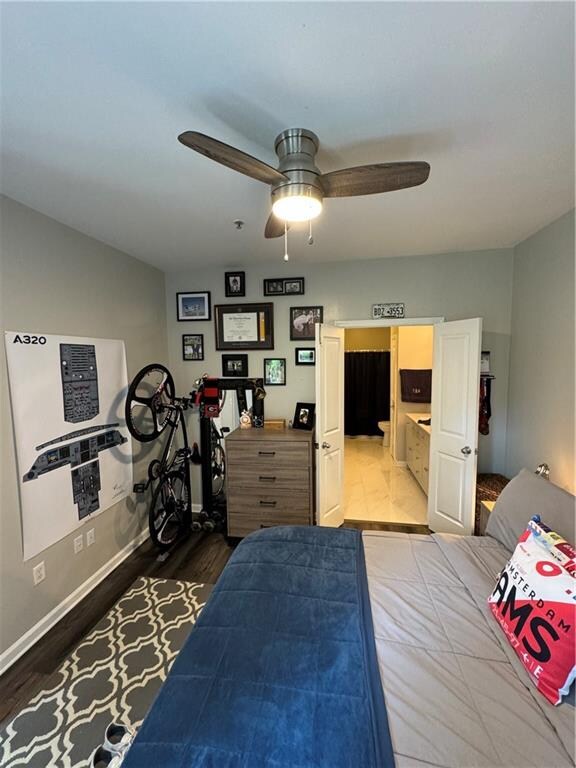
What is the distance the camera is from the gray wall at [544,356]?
2148mm

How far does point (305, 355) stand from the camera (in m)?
3.34

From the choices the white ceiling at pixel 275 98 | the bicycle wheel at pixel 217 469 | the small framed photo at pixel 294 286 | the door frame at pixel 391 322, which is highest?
the white ceiling at pixel 275 98

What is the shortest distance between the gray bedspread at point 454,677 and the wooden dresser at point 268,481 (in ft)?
4.12

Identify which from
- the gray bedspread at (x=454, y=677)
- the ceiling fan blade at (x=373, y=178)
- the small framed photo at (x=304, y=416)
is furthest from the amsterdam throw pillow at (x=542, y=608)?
the small framed photo at (x=304, y=416)

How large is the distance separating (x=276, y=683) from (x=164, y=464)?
2.26 m

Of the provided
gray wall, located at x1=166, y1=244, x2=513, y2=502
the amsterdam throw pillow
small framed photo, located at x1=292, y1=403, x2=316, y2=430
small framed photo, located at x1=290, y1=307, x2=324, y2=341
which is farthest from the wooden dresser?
the amsterdam throw pillow

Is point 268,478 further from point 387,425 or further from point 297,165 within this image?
point 387,425

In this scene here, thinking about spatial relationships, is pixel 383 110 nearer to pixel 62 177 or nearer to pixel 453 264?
pixel 62 177

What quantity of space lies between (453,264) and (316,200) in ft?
7.56

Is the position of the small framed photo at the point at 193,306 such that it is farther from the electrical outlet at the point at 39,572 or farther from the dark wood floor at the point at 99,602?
the electrical outlet at the point at 39,572

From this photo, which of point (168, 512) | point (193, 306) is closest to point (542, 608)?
point (168, 512)

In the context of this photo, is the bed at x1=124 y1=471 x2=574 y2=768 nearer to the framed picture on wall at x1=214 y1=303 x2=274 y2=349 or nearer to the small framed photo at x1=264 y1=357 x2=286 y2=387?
the small framed photo at x1=264 y1=357 x2=286 y2=387

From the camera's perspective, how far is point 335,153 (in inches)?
59.2

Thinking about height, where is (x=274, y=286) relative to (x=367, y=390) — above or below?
above
